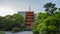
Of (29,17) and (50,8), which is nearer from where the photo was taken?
(50,8)

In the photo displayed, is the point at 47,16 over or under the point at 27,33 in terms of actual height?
over

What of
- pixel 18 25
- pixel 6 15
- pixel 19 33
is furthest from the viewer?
pixel 6 15

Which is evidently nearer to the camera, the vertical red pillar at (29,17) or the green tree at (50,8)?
the green tree at (50,8)

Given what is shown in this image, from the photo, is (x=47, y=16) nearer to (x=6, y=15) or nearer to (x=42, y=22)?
(x=42, y=22)

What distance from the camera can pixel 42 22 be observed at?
1653cm

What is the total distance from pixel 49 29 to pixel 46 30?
0.68 ft

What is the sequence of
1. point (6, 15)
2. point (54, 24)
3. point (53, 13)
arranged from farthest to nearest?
point (6, 15) < point (53, 13) < point (54, 24)

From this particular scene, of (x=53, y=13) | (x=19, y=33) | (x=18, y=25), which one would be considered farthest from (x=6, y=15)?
(x=53, y=13)

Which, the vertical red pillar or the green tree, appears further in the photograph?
the vertical red pillar

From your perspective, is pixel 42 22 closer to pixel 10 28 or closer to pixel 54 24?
pixel 54 24

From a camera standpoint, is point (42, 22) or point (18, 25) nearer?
point (42, 22)

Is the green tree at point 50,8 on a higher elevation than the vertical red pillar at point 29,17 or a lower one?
higher

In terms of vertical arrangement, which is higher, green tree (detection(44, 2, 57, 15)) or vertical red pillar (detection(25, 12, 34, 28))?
green tree (detection(44, 2, 57, 15))

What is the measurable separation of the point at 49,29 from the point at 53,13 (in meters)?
1.69
